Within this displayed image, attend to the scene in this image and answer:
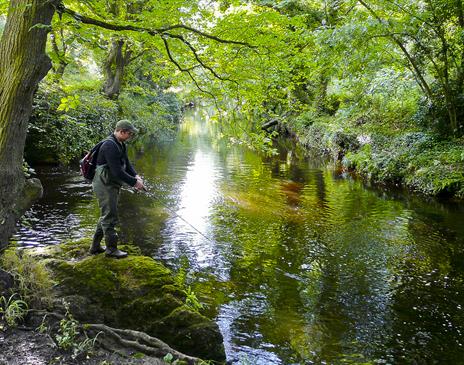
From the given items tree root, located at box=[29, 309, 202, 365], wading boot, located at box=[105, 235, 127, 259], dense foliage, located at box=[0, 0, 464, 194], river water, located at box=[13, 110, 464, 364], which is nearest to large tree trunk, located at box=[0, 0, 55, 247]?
dense foliage, located at box=[0, 0, 464, 194]

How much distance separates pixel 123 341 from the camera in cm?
410

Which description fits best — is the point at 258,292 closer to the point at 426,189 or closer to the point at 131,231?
the point at 131,231

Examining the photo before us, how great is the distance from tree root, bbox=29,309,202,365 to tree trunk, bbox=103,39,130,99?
1611 centimetres

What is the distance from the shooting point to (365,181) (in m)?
17.0

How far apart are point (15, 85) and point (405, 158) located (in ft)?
47.0

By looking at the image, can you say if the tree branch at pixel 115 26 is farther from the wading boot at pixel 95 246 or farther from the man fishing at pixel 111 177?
the wading boot at pixel 95 246

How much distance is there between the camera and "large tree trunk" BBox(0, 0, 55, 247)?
5.07 metres

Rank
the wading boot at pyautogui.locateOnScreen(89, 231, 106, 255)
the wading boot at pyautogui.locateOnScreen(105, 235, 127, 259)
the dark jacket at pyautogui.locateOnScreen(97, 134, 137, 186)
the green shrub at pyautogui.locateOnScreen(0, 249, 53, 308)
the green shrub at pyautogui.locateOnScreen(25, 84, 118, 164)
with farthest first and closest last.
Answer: the green shrub at pyautogui.locateOnScreen(25, 84, 118, 164)
the wading boot at pyautogui.locateOnScreen(89, 231, 106, 255)
the wading boot at pyautogui.locateOnScreen(105, 235, 127, 259)
the dark jacket at pyautogui.locateOnScreen(97, 134, 137, 186)
the green shrub at pyautogui.locateOnScreen(0, 249, 53, 308)

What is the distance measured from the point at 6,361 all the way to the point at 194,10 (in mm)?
5341

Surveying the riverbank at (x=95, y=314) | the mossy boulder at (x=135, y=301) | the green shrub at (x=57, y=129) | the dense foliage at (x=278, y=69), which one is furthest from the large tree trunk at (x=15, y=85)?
the green shrub at (x=57, y=129)

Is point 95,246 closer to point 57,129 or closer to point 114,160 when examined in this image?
point 114,160

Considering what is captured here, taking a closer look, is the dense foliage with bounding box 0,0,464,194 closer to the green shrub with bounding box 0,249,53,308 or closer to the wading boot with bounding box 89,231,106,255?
the wading boot with bounding box 89,231,106,255

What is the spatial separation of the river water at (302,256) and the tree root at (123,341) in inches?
43.4

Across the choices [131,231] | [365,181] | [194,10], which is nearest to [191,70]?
[194,10]
